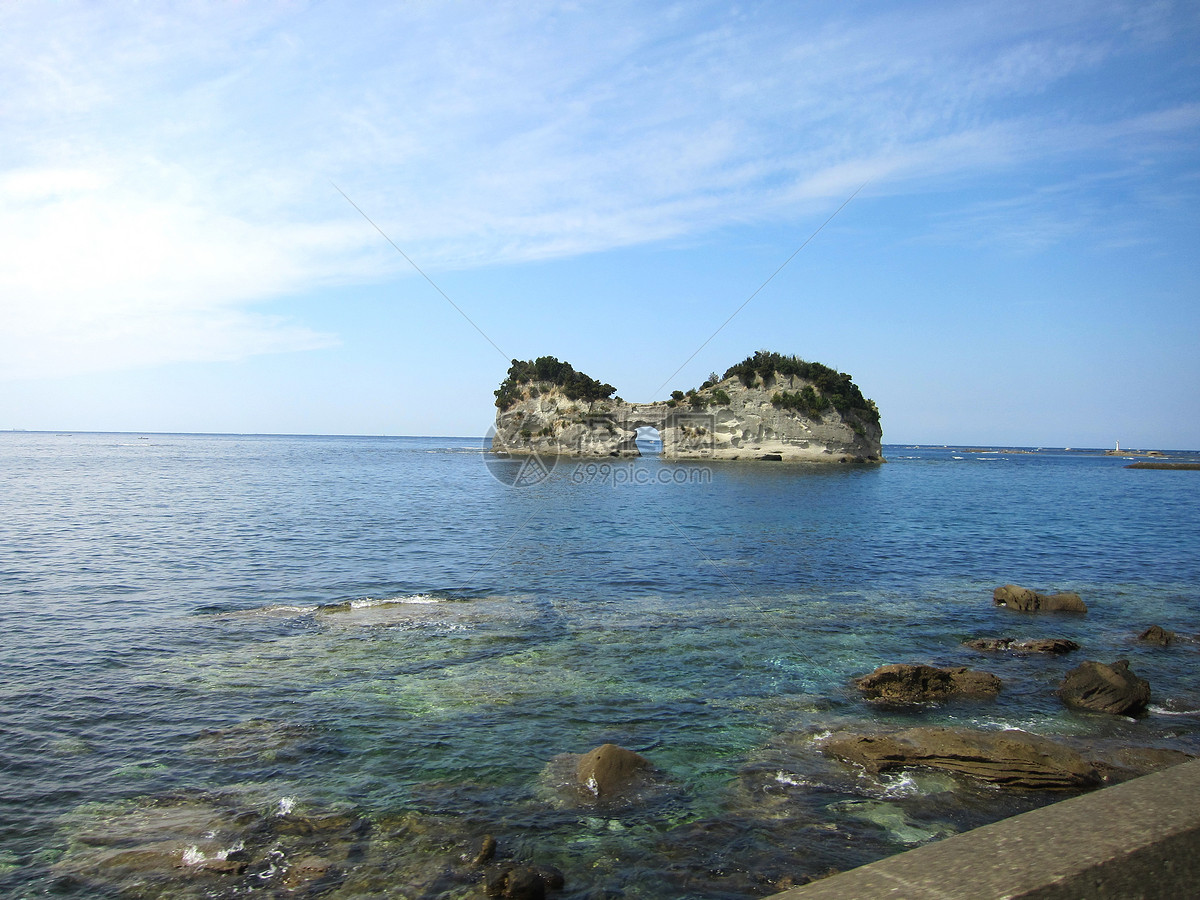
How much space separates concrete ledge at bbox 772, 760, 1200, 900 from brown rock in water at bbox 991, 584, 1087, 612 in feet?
62.8

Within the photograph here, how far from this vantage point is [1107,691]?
12828 millimetres

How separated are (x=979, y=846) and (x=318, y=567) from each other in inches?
1002

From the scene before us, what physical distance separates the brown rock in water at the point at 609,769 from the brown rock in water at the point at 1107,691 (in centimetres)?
857

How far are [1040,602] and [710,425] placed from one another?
7822 centimetres

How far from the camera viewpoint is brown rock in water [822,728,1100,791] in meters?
9.88

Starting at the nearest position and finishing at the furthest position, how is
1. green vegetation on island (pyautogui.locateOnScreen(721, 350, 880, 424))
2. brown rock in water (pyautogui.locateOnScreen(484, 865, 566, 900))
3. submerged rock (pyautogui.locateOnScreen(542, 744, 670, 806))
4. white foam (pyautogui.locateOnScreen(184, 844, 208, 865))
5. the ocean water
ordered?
1. brown rock in water (pyautogui.locateOnScreen(484, 865, 566, 900))
2. white foam (pyautogui.locateOnScreen(184, 844, 208, 865))
3. the ocean water
4. submerged rock (pyautogui.locateOnScreen(542, 744, 670, 806))
5. green vegetation on island (pyautogui.locateOnScreen(721, 350, 880, 424))

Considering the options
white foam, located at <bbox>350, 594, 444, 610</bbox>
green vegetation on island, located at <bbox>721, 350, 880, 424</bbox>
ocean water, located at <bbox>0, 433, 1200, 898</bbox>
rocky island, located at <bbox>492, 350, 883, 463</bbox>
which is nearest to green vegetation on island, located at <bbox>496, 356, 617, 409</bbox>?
rocky island, located at <bbox>492, 350, 883, 463</bbox>

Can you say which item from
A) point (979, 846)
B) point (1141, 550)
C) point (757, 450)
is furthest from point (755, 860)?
point (757, 450)

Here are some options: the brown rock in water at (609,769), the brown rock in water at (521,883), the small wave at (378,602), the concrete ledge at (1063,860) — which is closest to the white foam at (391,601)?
the small wave at (378,602)

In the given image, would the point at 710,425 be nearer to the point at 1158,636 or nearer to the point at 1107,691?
the point at 1158,636

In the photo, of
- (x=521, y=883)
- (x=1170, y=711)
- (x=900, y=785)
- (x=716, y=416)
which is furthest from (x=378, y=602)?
(x=716, y=416)

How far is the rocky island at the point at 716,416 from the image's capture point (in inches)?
3797

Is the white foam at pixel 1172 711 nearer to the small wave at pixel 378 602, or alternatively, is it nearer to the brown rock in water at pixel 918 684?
the brown rock in water at pixel 918 684

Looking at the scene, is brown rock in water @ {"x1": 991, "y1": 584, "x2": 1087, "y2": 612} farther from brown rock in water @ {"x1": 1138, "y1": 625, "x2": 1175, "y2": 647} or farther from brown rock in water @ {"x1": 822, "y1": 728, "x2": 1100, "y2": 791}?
brown rock in water @ {"x1": 822, "y1": 728, "x2": 1100, "y2": 791}
